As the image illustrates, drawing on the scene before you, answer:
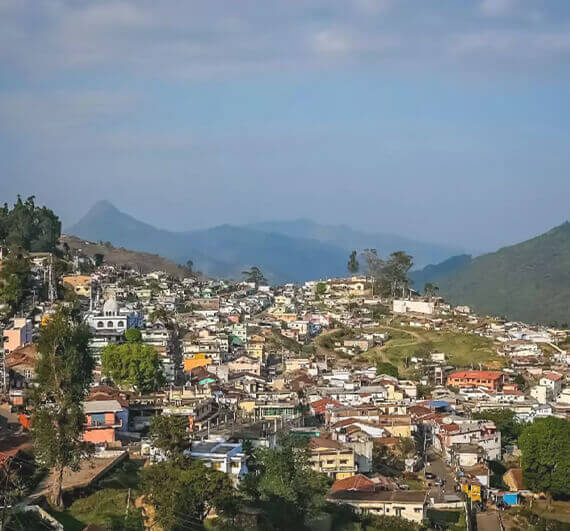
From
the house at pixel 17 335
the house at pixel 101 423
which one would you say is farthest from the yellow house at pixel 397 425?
the house at pixel 17 335

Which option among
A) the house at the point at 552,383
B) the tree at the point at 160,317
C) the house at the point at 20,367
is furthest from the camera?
the tree at the point at 160,317

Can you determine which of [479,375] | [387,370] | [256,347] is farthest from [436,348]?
[256,347]

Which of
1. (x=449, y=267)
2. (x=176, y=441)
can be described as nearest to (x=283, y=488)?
(x=176, y=441)

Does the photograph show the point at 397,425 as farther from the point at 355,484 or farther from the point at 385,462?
the point at 355,484

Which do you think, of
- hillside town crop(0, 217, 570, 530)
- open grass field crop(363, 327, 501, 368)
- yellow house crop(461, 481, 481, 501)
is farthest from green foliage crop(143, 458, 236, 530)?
open grass field crop(363, 327, 501, 368)

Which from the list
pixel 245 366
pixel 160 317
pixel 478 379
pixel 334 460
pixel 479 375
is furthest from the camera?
pixel 160 317

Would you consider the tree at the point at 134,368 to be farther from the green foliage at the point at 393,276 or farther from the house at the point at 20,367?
the green foliage at the point at 393,276

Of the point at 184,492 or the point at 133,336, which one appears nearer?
the point at 184,492
